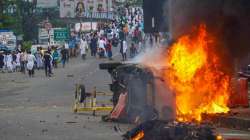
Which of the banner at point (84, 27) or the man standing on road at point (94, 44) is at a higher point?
the banner at point (84, 27)

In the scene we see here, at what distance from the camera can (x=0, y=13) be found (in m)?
49.6

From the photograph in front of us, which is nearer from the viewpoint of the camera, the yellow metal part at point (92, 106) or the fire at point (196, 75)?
the fire at point (196, 75)

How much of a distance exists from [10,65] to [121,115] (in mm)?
22843

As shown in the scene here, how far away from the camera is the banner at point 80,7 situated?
60953 mm

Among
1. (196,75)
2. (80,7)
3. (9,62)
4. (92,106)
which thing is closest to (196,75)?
(196,75)

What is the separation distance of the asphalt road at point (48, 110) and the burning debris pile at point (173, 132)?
2.58 metres

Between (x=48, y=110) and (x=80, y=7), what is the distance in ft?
142

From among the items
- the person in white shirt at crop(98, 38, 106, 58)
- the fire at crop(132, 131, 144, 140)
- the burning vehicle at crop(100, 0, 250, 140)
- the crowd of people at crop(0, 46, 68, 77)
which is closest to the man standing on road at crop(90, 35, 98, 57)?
the person in white shirt at crop(98, 38, 106, 58)

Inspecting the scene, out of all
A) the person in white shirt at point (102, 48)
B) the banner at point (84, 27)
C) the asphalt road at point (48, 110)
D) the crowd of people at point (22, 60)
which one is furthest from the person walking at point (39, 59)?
the banner at point (84, 27)

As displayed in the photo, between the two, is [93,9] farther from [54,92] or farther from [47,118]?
[47,118]

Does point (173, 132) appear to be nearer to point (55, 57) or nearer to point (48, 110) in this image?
point (48, 110)

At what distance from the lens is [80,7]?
61.8 meters

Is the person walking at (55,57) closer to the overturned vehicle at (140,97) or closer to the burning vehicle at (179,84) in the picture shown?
the overturned vehicle at (140,97)

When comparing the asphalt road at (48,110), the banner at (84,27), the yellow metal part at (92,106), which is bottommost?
the asphalt road at (48,110)
